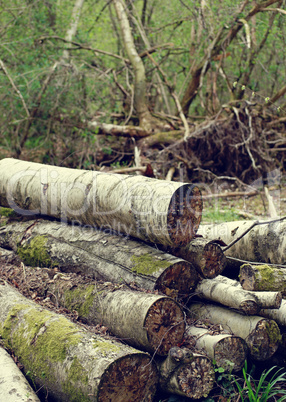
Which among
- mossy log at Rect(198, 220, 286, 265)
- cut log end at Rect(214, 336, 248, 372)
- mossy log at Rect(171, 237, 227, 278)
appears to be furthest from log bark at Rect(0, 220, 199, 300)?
mossy log at Rect(198, 220, 286, 265)

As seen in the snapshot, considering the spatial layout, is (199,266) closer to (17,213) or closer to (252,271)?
(252,271)

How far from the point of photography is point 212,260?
11.3ft

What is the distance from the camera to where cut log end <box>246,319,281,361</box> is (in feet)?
9.45

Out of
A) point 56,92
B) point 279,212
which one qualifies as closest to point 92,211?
point 279,212

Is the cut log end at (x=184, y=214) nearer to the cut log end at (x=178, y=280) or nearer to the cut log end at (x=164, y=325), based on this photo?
the cut log end at (x=178, y=280)

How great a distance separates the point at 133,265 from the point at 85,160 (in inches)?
245

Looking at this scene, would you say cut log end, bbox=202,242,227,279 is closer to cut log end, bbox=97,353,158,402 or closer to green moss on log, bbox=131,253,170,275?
green moss on log, bbox=131,253,170,275

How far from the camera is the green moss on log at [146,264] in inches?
125

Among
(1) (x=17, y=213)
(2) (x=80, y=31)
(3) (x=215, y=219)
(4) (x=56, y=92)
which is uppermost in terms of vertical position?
(2) (x=80, y=31)

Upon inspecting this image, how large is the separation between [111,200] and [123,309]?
111cm

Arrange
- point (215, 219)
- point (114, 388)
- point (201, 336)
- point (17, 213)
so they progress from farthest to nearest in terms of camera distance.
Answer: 1. point (215, 219)
2. point (17, 213)
3. point (201, 336)
4. point (114, 388)

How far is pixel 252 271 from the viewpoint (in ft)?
10.3

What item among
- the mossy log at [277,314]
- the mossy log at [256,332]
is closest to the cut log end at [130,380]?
the mossy log at [256,332]

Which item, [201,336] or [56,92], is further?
[56,92]
